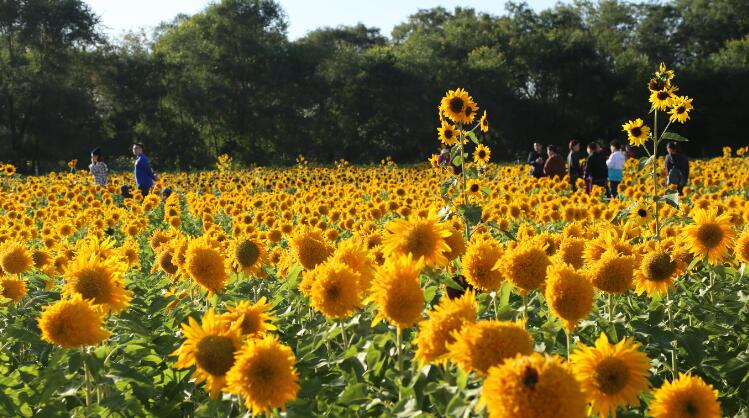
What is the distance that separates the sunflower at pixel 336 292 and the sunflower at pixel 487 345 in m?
0.75

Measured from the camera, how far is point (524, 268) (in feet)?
8.36

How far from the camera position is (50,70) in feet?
132

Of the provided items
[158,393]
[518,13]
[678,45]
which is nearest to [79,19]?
[518,13]

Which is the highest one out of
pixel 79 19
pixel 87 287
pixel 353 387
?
pixel 79 19

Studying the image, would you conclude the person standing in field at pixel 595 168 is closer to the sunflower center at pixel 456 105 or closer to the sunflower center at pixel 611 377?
the sunflower center at pixel 456 105

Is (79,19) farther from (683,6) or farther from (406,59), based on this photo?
(683,6)

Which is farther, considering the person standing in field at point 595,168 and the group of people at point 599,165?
the person standing in field at point 595,168

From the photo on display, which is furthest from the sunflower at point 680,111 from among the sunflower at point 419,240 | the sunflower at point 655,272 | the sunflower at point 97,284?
the sunflower at point 97,284

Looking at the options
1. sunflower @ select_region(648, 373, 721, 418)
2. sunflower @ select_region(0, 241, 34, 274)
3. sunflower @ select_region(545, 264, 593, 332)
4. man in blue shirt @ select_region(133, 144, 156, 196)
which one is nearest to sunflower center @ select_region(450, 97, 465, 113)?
sunflower @ select_region(0, 241, 34, 274)

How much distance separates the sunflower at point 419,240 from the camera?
255 centimetres

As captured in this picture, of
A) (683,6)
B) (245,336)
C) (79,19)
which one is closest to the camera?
(245,336)

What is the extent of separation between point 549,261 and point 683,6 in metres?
72.4

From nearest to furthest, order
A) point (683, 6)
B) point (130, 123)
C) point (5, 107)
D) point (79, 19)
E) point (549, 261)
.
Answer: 1. point (549, 261)
2. point (5, 107)
3. point (79, 19)
4. point (130, 123)
5. point (683, 6)

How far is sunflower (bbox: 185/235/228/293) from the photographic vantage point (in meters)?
3.20
